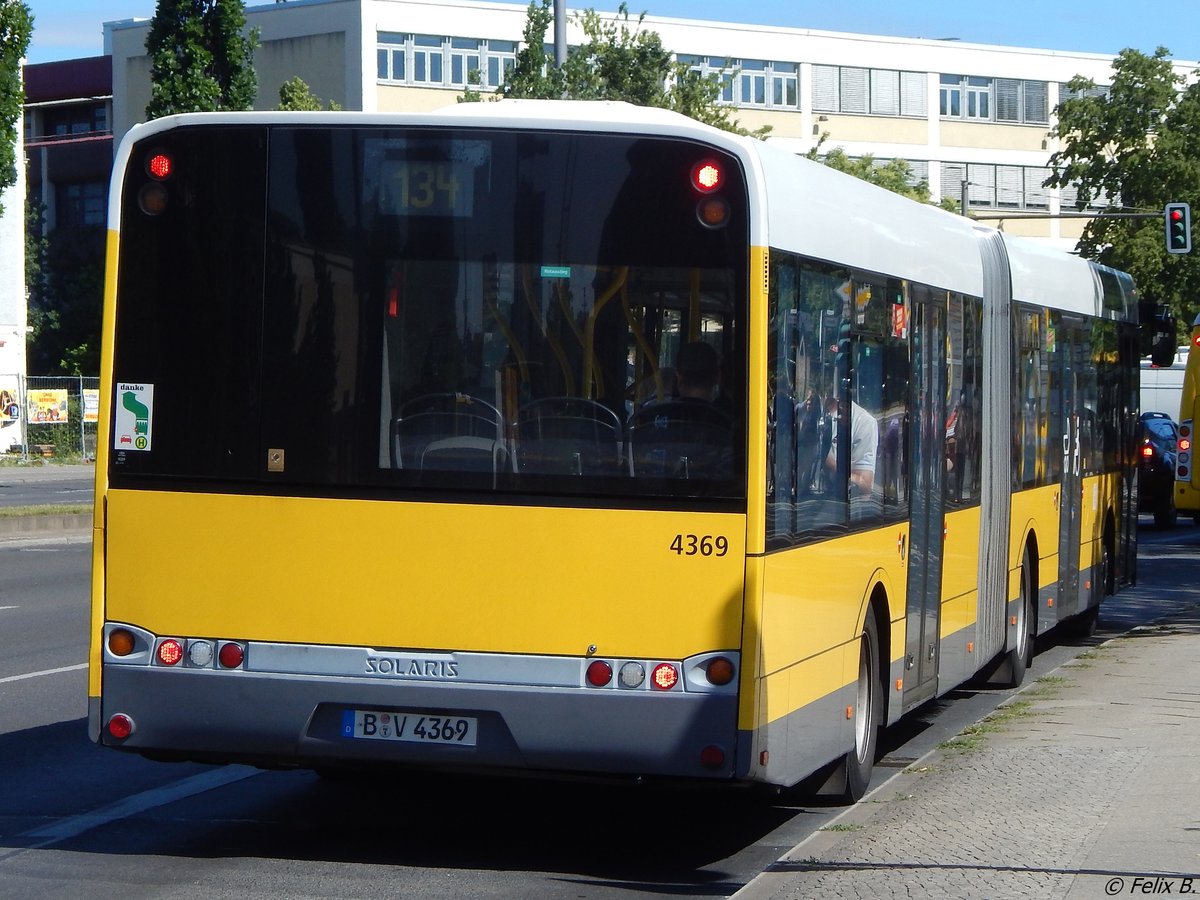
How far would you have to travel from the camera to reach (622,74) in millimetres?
39156

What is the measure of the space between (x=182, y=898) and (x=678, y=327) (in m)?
2.71

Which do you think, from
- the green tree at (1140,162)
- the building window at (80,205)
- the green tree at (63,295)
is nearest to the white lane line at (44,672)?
the green tree at (1140,162)

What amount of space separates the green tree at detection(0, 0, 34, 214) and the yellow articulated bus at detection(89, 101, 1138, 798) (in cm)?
2850

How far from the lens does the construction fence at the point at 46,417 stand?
5203 cm

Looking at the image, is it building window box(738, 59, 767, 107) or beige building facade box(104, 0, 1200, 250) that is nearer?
beige building facade box(104, 0, 1200, 250)

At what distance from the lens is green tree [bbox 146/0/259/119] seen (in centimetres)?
4381

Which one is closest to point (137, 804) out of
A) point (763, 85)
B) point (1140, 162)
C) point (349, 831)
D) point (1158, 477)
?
point (349, 831)

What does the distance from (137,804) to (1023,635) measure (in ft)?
22.6

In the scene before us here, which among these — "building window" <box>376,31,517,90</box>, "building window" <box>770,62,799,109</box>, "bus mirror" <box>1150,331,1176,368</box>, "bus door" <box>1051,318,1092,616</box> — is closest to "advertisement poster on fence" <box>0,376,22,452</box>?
"building window" <box>376,31,517,90</box>

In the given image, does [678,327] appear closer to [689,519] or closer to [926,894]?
[689,519]

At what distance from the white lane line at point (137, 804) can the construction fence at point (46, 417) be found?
1727 inches

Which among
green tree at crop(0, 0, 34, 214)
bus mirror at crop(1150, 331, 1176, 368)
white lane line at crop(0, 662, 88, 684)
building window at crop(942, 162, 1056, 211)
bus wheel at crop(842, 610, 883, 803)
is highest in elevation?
building window at crop(942, 162, 1056, 211)

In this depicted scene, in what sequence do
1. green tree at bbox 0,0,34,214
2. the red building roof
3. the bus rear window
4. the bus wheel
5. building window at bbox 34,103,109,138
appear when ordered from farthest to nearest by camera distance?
building window at bbox 34,103,109,138 → the red building roof → green tree at bbox 0,0,34,214 → the bus wheel → the bus rear window

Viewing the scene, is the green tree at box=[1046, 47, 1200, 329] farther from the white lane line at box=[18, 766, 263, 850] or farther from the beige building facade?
the white lane line at box=[18, 766, 263, 850]
